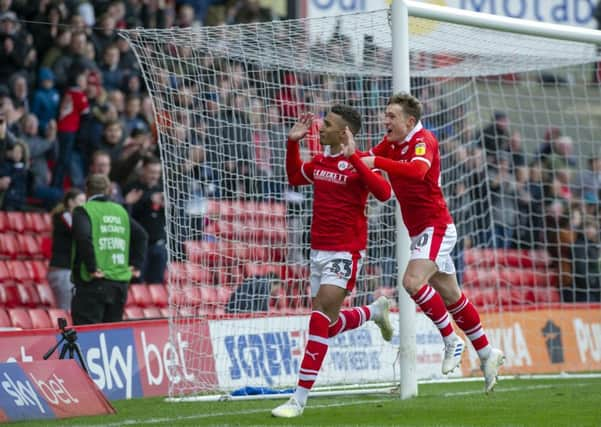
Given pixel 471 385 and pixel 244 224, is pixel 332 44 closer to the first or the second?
pixel 244 224

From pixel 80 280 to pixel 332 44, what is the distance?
338 centimetres

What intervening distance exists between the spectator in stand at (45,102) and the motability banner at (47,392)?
6.71 metres

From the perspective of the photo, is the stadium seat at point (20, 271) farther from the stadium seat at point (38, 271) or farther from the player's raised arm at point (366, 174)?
the player's raised arm at point (366, 174)

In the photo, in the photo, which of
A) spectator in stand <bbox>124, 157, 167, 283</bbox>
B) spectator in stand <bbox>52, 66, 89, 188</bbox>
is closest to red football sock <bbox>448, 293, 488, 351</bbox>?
spectator in stand <bbox>124, 157, 167, 283</bbox>

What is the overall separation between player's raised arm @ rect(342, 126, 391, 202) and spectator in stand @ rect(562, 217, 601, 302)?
7051mm

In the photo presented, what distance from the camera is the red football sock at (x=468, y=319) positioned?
9609mm

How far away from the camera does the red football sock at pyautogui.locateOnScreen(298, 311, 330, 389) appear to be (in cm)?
864

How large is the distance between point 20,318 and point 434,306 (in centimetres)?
482

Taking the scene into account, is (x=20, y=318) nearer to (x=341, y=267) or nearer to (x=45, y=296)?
(x=45, y=296)

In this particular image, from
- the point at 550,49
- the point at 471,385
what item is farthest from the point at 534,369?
the point at 550,49

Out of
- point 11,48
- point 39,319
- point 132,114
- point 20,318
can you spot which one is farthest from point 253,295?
point 11,48

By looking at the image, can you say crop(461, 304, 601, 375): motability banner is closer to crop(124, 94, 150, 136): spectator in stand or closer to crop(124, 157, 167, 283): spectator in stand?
crop(124, 157, 167, 283): spectator in stand

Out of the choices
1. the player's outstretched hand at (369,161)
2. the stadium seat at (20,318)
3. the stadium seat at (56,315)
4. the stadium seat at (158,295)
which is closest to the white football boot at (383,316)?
the player's outstretched hand at (369,161)

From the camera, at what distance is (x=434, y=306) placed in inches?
372
